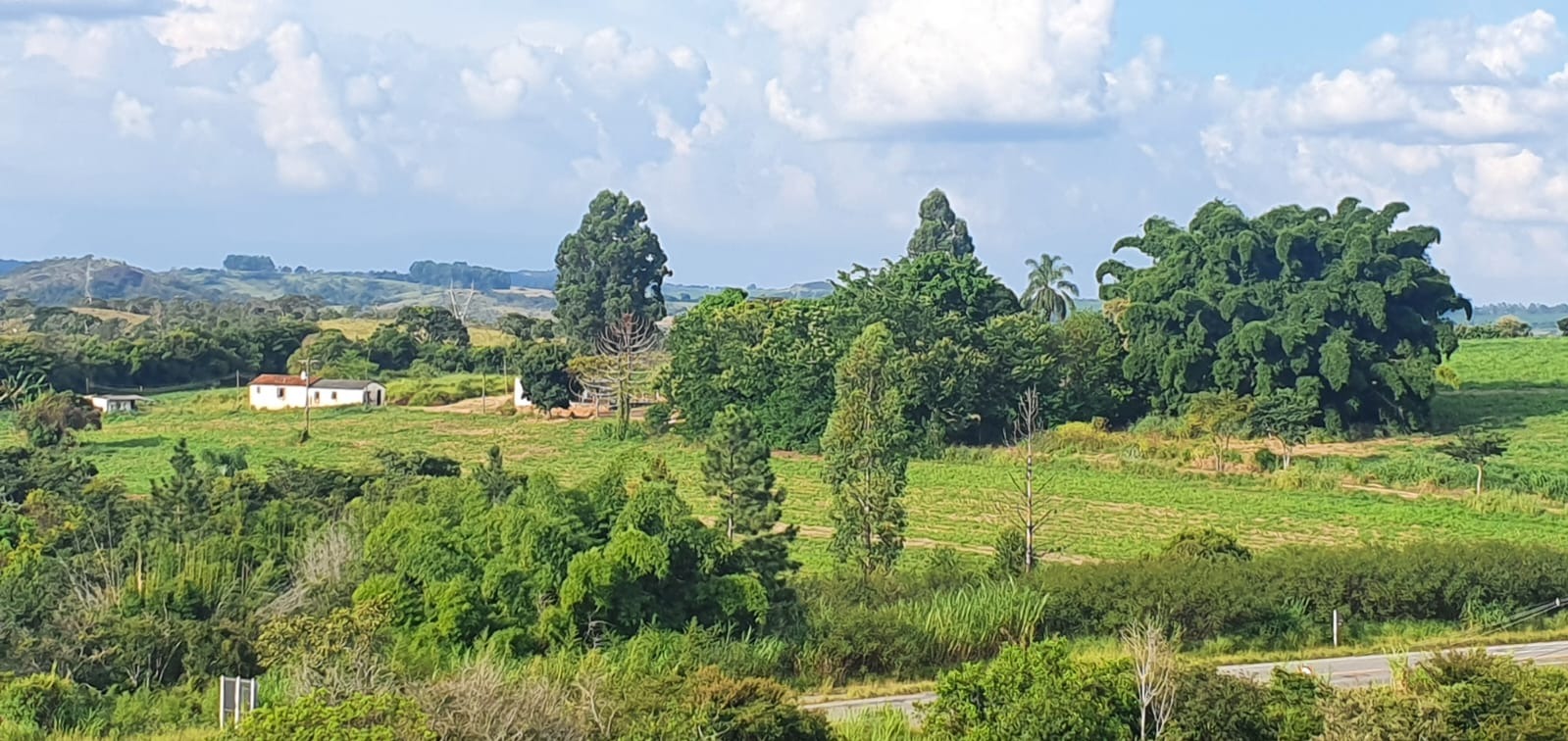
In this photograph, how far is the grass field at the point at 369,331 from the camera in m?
75.6

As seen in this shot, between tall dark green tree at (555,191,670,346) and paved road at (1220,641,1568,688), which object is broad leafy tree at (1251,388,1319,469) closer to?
paved road at (1220,641,1568,688)

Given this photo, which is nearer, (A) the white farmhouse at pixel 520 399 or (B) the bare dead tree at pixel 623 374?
(B) the bare dead tree at pixel 623 374

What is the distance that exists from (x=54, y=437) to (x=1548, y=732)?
40623mm

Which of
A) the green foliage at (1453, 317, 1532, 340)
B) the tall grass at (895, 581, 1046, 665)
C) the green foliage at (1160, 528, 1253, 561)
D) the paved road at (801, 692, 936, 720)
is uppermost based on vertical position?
the green foliage at (1453, 317, 1532, 340)

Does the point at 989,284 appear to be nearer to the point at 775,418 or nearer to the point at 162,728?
the point at 775,418

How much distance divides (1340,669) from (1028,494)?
6.14 metres

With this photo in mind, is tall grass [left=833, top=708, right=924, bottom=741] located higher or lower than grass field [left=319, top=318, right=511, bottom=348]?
lower

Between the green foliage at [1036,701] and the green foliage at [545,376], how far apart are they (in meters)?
41.2

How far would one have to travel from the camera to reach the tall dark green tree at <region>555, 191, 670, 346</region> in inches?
2586

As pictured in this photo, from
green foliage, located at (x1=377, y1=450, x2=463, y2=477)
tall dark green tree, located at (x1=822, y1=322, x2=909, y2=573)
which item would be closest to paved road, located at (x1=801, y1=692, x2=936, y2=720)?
tall dark green tree, located at (x1=822, y1=322, x2=909, y2=573)

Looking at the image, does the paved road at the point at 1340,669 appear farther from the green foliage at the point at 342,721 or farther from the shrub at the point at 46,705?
the shrub at the point at 46,705

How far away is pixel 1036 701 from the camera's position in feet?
34.6

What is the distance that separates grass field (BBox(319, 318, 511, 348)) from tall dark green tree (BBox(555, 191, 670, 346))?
7846 millimetres

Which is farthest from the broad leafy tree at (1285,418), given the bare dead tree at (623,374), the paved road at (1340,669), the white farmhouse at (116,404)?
the white farmhouse at (116,404)
